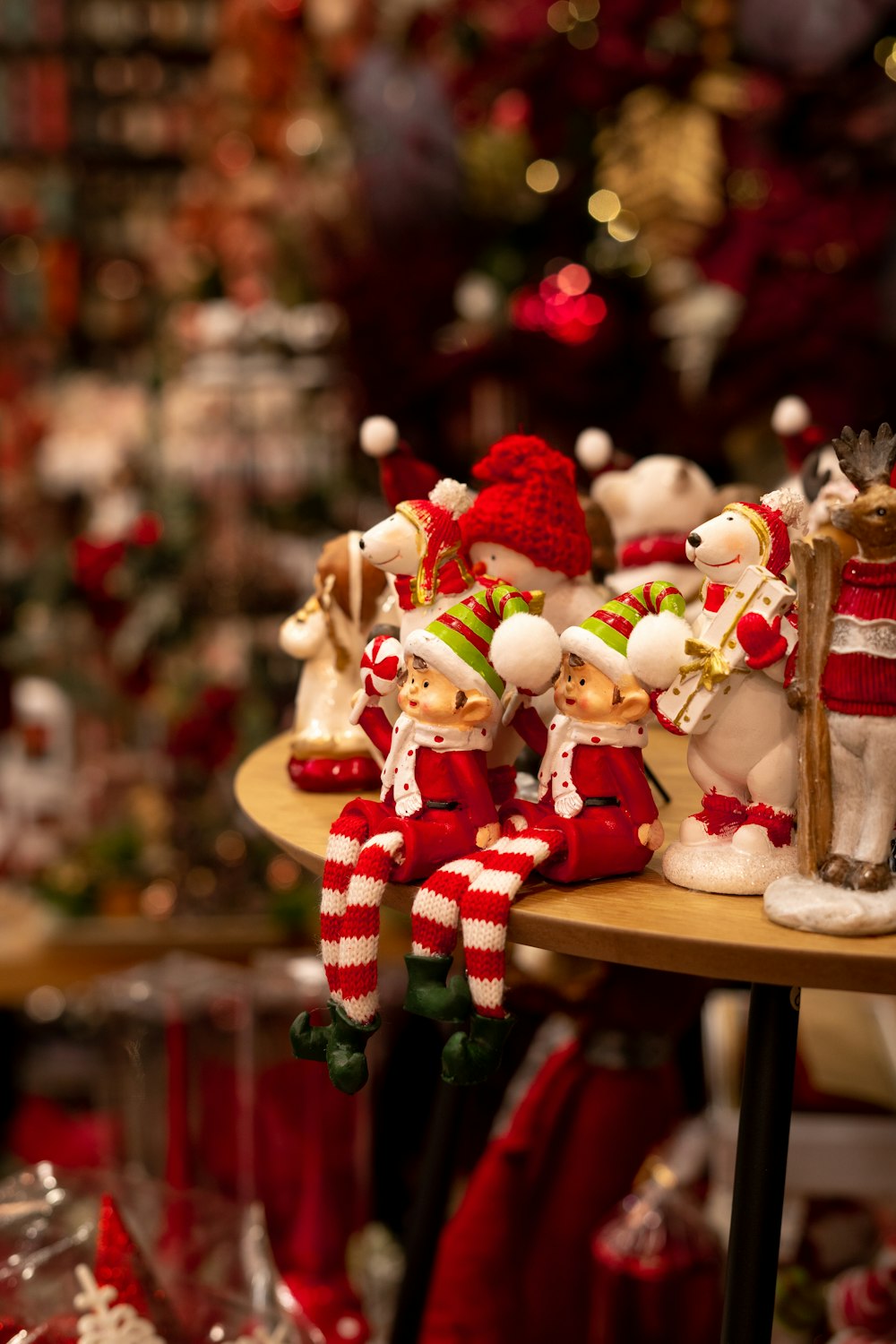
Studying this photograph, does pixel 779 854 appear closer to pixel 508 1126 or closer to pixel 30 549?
pixel 508 1126

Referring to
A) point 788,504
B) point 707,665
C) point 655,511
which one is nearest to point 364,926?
point 707,665

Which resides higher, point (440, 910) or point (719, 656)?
point (719, 656)

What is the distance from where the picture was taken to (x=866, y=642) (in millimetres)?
707

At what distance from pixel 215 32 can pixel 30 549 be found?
66.2 inches

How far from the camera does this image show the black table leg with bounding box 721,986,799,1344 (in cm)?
76

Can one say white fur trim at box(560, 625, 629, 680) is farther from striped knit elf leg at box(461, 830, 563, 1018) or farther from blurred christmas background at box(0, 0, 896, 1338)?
blurred christmas background at box(0, 0, 896, 1338)

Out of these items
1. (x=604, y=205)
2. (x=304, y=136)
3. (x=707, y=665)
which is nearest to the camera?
(x=707, y=665)

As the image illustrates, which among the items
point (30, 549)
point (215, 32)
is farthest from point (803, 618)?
point (215, 32)

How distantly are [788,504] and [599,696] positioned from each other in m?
0.16

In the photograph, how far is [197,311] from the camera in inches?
89.4

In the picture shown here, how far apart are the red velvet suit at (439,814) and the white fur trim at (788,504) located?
0.22 m

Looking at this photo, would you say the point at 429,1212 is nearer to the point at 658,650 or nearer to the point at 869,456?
the point at 658,650

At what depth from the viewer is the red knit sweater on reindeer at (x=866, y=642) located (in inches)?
27.8

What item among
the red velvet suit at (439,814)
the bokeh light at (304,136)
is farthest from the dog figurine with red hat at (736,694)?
the bokeh light at (304,136)
